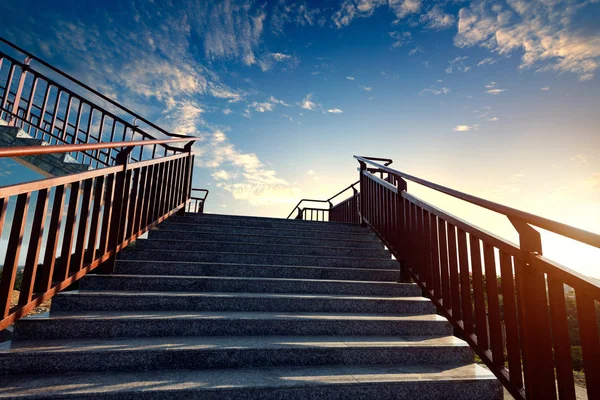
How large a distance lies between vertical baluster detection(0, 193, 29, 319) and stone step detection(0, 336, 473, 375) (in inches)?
14.7

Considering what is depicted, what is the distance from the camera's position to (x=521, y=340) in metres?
1.96

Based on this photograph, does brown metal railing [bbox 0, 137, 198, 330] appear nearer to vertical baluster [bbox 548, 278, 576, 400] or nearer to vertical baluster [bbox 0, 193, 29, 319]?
vertical baluster [bbox 0, 193, 29, 319]

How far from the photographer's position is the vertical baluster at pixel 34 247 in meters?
2.07

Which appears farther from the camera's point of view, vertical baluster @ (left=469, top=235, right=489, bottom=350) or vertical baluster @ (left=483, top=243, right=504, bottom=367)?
vertical baluster @ (left=469, top=235, right=489, bottom=350)

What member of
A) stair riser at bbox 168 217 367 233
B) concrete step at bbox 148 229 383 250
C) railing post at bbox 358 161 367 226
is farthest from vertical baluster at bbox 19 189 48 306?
railing post at bbox 358 161 367 226

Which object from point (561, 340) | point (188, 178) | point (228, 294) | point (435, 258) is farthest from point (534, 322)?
point (188, 178)

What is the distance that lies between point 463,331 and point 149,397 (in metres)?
2.31

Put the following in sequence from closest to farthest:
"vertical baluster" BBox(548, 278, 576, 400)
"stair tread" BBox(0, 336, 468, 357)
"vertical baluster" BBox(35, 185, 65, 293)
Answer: "vertical baluster" BBox(548, 278, 576, 400) < "stair tread" BBox(0, 336, 468, 357) < "vertical baluster" BBox(35, 185, 65, 293)

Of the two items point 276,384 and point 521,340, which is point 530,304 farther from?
point 276,384

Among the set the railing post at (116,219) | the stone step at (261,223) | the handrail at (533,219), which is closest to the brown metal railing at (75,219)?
the railing post at (116,219)

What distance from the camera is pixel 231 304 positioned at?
112 inches

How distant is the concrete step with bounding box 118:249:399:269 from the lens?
3585mm

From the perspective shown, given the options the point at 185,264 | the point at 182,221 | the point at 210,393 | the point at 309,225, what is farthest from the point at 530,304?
the point at 182,221

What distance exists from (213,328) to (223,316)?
120 millimetres
